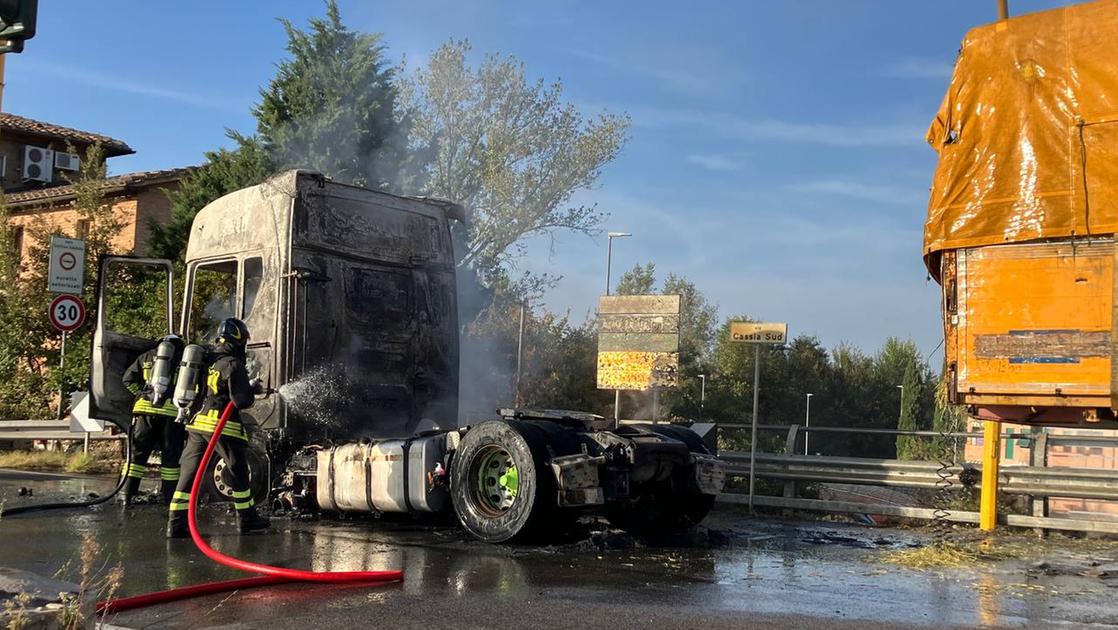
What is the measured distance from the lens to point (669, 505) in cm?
852

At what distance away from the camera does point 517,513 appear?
23.9 ft

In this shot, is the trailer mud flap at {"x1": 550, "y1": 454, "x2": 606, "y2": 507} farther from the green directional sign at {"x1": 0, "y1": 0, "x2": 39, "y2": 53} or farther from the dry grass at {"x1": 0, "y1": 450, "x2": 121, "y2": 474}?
the dry grass at {"x1": 0, "y1": 450, "x2": 121, "y2": 474}

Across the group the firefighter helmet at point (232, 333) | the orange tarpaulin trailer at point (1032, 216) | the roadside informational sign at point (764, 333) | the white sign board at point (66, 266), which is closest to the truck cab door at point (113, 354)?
the firefighter helmet at point (232, 333)

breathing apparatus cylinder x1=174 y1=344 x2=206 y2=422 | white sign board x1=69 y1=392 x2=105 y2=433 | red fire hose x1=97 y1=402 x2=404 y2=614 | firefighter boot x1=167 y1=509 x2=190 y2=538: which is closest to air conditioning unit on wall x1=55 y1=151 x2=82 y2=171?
white sign board x1=69 y1=392 x2=105 y2=433

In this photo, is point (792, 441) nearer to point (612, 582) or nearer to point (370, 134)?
point (612, 582)

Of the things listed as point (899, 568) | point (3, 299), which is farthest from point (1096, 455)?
point (3, 299)

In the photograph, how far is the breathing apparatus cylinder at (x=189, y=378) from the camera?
8344mm

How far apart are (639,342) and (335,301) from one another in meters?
4.46

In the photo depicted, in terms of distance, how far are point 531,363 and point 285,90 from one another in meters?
7.98

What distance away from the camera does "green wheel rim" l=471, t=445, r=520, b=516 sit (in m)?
7.57

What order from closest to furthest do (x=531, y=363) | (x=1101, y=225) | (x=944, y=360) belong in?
(x=1101, y=225) → (x=944, y=360) → (x=531, y=363)

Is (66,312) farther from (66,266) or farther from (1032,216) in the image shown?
(1032,216)

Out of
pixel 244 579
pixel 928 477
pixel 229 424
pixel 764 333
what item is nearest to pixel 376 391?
pixel 229 424

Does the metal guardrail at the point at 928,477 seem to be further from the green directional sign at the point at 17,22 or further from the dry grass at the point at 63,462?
the dry grass at the point at 63,462
